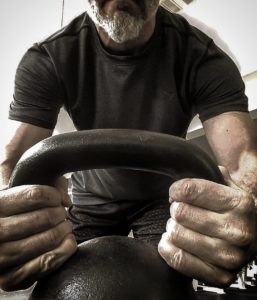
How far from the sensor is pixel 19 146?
904 mm

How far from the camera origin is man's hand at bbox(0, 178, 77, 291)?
33 cm

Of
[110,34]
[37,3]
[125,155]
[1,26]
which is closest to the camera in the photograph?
[125,155]

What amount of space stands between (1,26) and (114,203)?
1.29m

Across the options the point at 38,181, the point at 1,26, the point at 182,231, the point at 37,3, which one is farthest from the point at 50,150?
the point at 1,26

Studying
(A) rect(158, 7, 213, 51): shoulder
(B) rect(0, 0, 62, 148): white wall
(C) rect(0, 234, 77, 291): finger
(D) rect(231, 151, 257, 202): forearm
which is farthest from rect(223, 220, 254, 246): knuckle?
(B) rect(0, 0, 62, 148): white wall

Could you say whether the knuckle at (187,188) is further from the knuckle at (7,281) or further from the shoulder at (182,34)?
the shoulder at (182,34)

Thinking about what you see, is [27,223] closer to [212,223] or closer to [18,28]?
[212,223]

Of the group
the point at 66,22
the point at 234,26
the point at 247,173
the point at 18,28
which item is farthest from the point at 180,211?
the point at 18,28

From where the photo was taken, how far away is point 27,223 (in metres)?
0.35

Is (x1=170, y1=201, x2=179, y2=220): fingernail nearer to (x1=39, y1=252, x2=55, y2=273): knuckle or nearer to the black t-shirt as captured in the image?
(x1=39, y1=252, x2=55, y2=273): knuckle

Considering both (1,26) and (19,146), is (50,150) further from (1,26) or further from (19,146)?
(1,26)

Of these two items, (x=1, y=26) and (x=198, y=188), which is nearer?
(x=198, y=188)

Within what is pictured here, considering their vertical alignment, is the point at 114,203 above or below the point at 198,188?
below

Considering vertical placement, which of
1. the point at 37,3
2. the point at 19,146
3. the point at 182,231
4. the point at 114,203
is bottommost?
the point at 114,203
